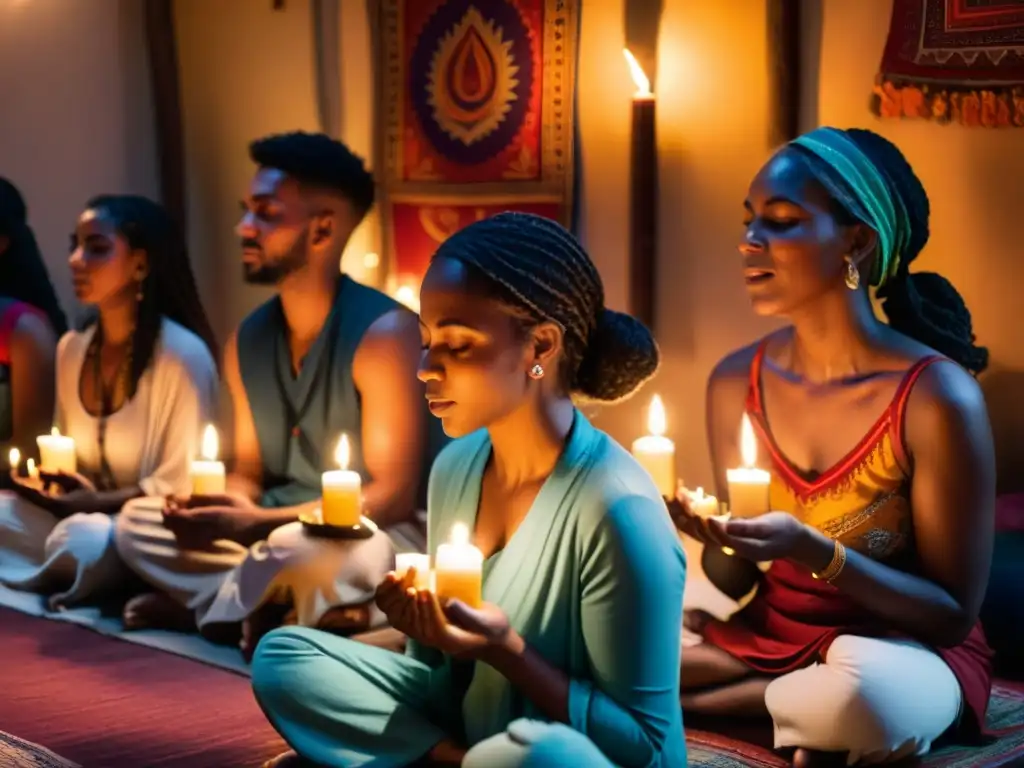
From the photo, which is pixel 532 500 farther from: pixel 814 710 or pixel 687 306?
pixel 687 306

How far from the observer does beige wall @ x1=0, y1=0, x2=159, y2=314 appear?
6.41 metres

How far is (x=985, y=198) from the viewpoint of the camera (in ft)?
15.0

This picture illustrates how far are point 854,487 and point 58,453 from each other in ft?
9.14

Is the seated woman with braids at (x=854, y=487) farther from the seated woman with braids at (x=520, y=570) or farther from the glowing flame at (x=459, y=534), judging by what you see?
the glowing flame at (x=459, y=534)

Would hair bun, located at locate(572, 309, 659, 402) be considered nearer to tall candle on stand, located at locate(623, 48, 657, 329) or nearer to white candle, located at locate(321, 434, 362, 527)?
white candle, located at locate(321, 434, 362, 527)

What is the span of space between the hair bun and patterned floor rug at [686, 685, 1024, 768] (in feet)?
3.29

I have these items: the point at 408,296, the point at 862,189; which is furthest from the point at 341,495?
the point at 408,296

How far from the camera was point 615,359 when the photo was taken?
9.89 ft

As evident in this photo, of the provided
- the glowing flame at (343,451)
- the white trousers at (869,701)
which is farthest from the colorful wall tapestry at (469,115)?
the white trousers at (869,701)

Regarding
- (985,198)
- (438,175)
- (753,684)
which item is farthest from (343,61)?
(753,684)

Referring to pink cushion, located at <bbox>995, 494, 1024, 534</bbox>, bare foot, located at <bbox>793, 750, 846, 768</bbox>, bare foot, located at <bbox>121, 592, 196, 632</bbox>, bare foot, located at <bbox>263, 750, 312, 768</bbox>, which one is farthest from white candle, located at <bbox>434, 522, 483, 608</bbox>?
bare foot, located at <bbox>121, 592, 196, 632</bbox>

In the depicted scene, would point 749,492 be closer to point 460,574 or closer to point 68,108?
point 460,574

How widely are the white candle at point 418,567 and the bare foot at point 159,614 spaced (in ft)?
6.98

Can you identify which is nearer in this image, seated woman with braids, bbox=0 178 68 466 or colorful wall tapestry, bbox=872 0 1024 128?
colorful wall tapestry, bbox=872 0 1024 128
